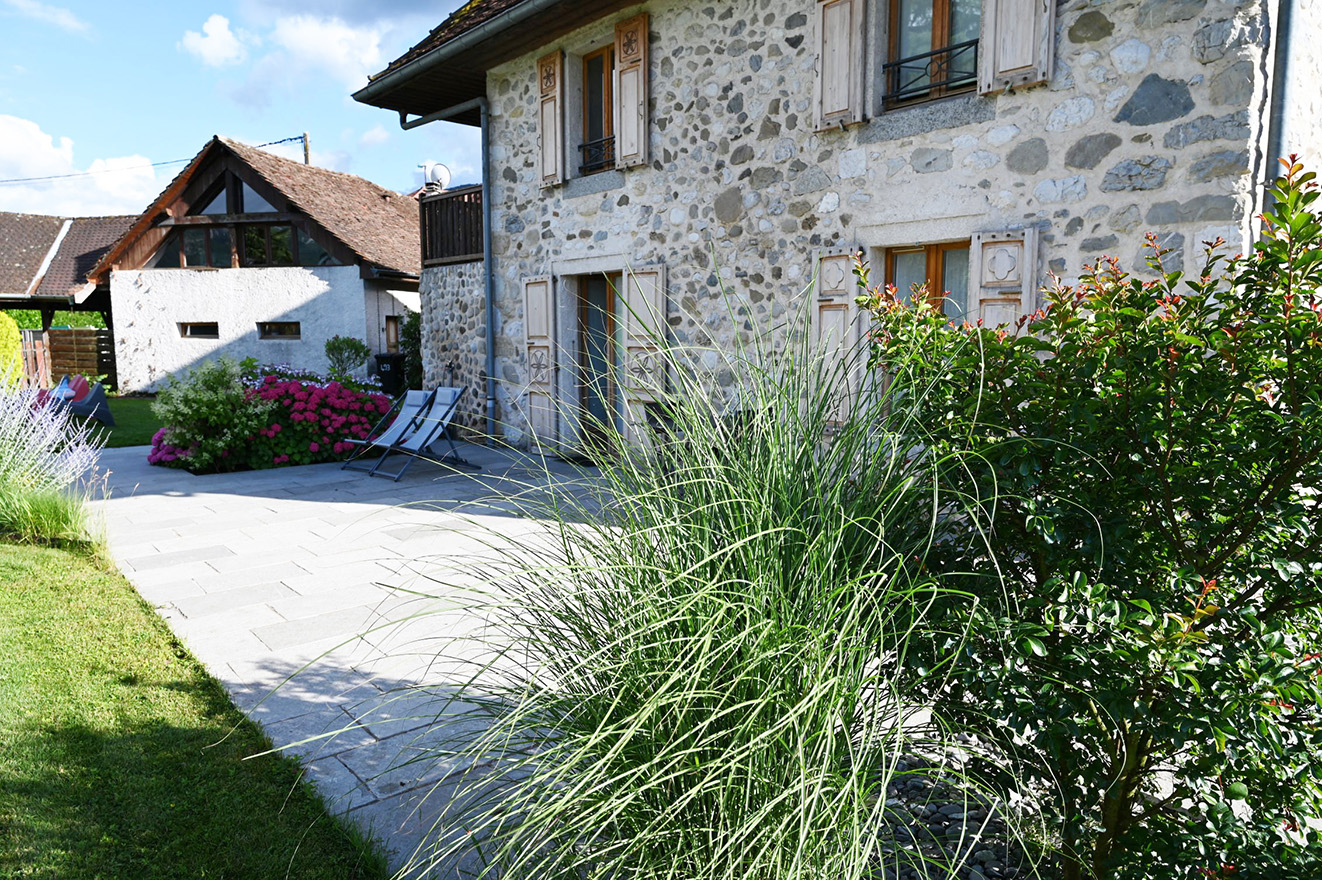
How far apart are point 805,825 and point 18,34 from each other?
77.3ft

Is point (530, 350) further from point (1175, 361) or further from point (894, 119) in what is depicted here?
point (1175, 361)

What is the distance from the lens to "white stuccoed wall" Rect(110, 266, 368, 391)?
16.4 meters

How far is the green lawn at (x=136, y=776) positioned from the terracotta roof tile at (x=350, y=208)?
1354 cm

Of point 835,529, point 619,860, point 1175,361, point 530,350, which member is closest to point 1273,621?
point 1175,361

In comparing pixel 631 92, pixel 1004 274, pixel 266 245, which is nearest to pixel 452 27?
pixel 631 92

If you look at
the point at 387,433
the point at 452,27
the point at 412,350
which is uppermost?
the point at 452,27

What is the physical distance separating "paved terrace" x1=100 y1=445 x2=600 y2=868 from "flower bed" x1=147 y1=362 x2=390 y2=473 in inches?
12.5

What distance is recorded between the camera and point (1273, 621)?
1.41 metres

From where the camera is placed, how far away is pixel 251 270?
55.6ft

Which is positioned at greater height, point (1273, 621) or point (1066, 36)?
point (1066, 36)

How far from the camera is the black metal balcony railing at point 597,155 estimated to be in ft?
26.2

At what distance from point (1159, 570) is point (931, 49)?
15.9 ft

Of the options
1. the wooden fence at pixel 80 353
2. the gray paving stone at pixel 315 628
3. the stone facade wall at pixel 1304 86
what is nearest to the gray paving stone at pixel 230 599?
the gray paving stone at pixel 315 628

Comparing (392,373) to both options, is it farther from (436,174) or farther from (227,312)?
(436,174)
